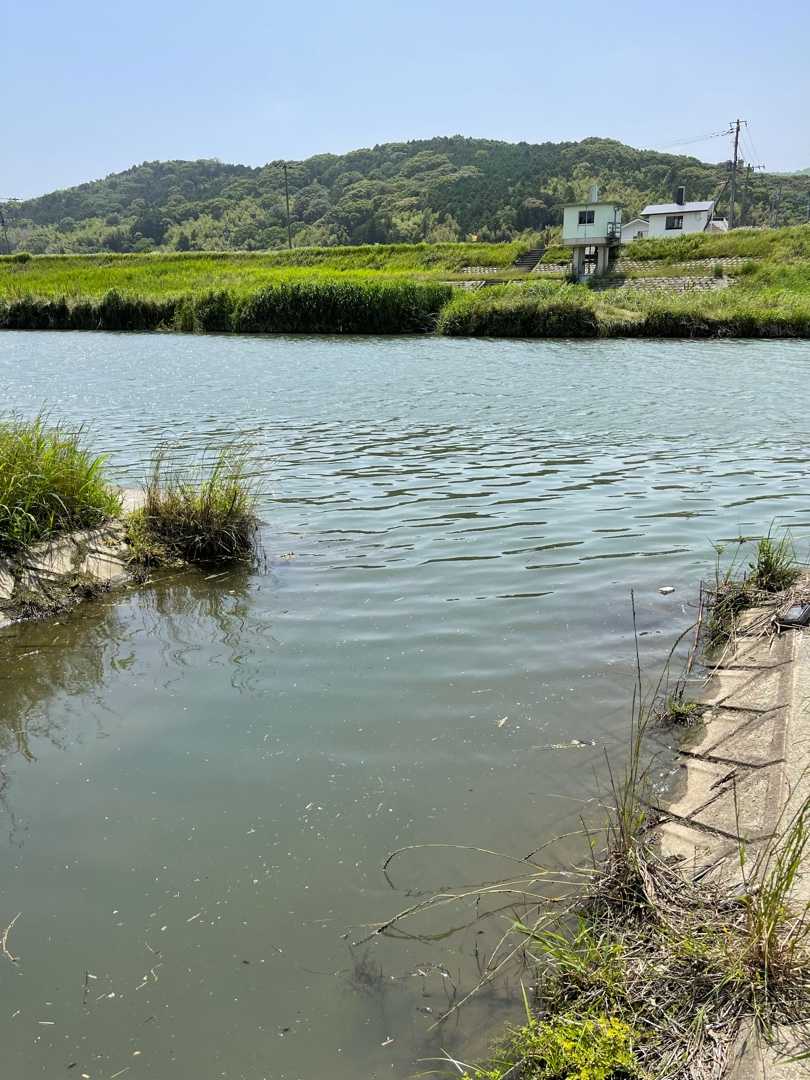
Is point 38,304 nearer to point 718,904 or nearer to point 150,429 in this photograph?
point 150,429

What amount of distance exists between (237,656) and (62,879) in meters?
2.35

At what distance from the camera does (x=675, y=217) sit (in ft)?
219

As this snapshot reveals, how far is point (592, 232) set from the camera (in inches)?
2060

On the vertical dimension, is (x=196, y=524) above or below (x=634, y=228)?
below

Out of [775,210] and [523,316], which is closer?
[523,316]

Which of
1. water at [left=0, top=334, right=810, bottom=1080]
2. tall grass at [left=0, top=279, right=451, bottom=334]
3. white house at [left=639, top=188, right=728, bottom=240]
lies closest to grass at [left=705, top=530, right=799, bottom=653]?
water at [left=0, top=334, right=810, bottom=1080]

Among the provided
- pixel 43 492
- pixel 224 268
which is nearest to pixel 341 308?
pixel 224 268

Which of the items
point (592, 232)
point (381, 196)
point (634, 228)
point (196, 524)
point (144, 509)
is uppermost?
point (381, 196)

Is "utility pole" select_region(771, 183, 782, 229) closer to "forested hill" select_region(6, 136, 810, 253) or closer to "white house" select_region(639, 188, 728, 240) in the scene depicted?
"forested hill" select_region(6, 136, 810, 253)

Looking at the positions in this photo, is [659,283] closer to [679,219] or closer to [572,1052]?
[679,219]

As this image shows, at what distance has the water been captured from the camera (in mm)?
2947

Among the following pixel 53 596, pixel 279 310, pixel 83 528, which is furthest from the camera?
pixel 279 310

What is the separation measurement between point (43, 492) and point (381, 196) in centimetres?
15098

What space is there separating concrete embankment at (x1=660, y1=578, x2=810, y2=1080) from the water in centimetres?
50
